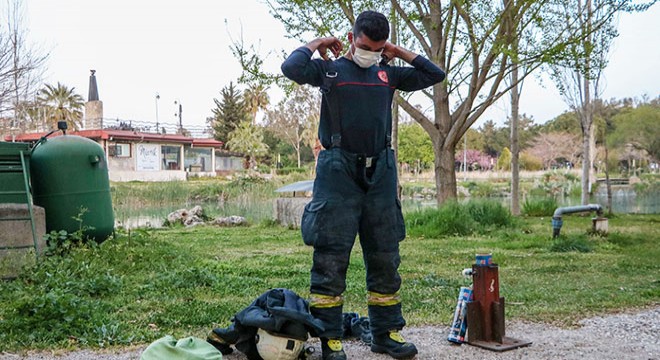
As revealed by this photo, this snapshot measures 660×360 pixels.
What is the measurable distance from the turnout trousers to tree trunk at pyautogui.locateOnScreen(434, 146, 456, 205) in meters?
10.2

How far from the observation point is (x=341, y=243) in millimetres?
3709

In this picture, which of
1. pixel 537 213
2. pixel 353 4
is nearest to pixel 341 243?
pixel 353 4

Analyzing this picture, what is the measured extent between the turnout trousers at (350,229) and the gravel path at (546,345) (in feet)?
1.05

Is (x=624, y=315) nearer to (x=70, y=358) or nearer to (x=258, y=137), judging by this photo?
(x=70, y=358)

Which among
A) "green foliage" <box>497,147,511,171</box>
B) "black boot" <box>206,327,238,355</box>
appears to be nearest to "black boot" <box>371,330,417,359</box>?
"black boot" <box>206,327,238,355</box>

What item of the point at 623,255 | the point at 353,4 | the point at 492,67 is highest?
the point at 353,4

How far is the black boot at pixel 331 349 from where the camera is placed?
11.9 ft

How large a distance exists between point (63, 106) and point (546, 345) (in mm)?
56963

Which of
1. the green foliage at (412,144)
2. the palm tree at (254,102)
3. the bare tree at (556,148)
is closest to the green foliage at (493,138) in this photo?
the bare tree at (556,148)

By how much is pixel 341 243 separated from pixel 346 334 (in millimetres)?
917

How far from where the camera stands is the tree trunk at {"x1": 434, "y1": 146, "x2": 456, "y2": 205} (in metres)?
13.9

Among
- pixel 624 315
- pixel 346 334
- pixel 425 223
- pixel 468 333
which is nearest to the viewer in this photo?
pixel 468 333

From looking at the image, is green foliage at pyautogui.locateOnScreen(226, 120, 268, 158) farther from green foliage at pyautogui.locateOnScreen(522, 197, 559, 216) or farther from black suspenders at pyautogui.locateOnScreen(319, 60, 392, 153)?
black suspenders at pyautogui.locateOnScreen(319, 60, 392, 153)

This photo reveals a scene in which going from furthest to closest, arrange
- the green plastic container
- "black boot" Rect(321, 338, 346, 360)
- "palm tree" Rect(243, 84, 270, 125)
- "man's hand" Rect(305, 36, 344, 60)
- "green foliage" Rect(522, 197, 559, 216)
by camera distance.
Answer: "palm tree" Rect(243, 84, 270, 125), "green foliage" Rect(522, 197, 559, 216), the green plastic container, "man's hand" Rect(305, 36, 344, 60), "black boot" Rect(321, 338, 346, 360)
